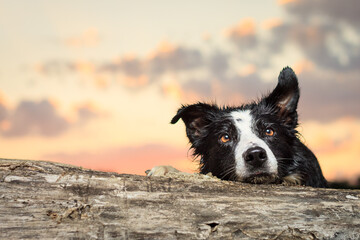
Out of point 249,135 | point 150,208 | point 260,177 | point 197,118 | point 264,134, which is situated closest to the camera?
point 150,208

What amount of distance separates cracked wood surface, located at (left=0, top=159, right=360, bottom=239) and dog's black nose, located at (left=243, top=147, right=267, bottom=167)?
2.37ft

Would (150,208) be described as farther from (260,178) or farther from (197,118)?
(197,118)

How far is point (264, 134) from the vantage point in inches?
196

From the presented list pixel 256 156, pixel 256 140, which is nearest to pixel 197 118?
pixel 256 140

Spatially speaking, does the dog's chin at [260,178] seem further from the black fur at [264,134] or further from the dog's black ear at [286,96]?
the dog's black ear at [286,96]

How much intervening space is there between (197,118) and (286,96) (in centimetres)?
128

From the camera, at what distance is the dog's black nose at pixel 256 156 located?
4.43 meters

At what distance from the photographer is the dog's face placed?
4527 mm

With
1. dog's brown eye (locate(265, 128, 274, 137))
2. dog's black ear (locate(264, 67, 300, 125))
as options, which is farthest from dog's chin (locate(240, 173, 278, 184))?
dog's black ear (locate(264, 67, 300, 125))

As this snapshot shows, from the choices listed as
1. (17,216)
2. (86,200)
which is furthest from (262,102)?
(17,216)

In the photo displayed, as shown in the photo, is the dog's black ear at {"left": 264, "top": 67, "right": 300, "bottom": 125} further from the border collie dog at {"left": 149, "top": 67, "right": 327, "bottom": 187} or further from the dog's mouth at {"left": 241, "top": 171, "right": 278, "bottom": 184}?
the dog's mouth at {"left": 241, "top": 171, "right": 278, "bottom": 184}

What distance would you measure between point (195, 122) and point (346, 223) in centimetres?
265

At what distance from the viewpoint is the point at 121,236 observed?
317 cm

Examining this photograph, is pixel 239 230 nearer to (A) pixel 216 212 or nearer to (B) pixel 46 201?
(A) pixel 216 212
